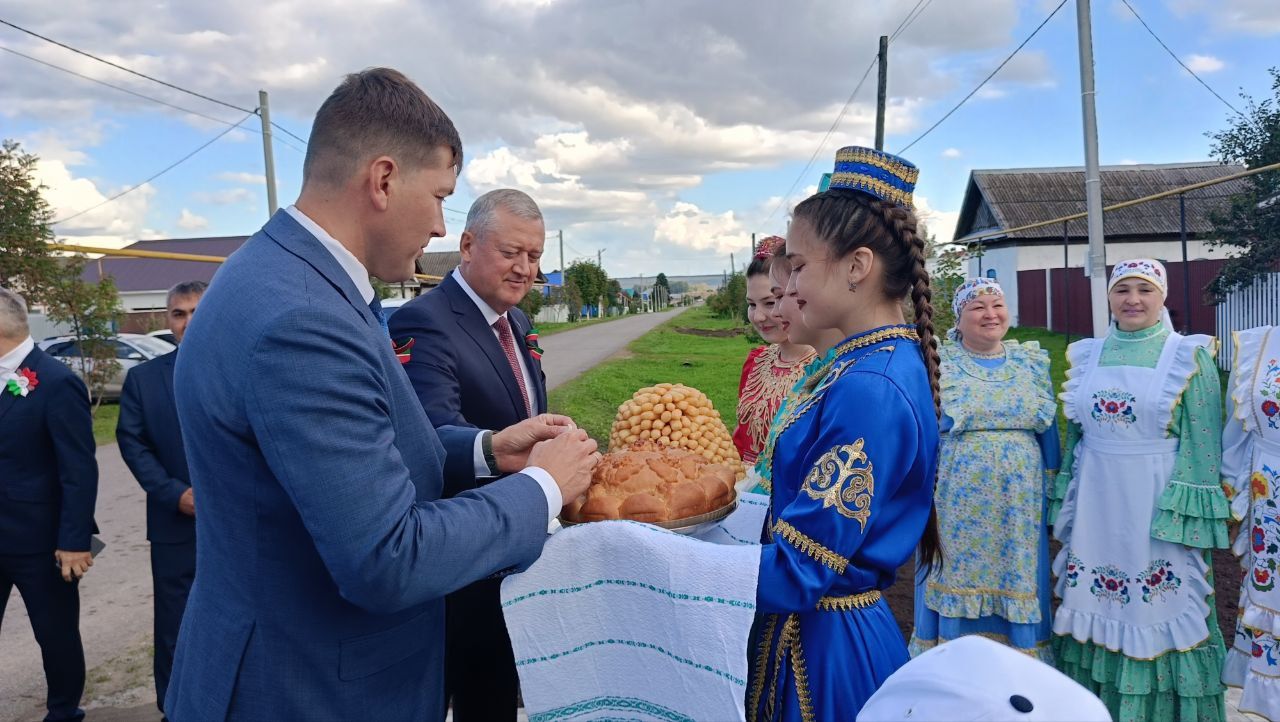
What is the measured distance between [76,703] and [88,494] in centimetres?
103

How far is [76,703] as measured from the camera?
4.08 m

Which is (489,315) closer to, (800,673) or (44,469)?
(800,673)

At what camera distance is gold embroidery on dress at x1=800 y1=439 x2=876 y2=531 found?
169 cm

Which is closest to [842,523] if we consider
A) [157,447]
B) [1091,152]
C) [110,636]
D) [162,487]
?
[162,487]

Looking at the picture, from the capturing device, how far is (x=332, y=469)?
1396mm

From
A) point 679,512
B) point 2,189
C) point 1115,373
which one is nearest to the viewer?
point 679,512

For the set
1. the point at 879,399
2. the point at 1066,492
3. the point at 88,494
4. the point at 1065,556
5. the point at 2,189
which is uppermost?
the point at 2,189

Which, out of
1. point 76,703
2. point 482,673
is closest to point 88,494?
point 76,703

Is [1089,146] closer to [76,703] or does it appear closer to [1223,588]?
[1223,588]

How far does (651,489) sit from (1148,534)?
3.40 m

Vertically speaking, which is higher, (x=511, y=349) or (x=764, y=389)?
(x=511, y=349)

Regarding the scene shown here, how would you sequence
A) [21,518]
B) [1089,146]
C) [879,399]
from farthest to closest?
1. [1089,146]
2. [21,518]
3. [879,399]

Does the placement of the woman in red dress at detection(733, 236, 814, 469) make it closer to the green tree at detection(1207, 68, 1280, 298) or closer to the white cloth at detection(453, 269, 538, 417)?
the white cloth at detection(453, 269, 538, 417)

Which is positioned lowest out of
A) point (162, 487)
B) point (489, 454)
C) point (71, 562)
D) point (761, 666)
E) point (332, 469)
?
point (71, 562)
